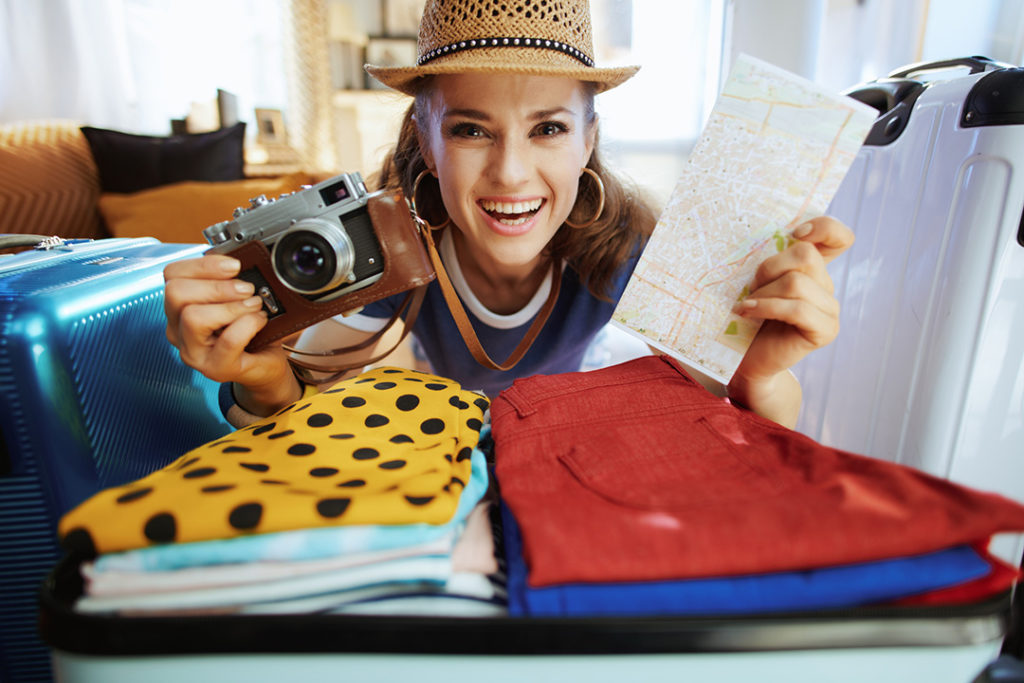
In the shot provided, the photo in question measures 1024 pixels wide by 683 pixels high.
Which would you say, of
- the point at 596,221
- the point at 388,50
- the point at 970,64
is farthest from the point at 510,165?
the point at 388,50

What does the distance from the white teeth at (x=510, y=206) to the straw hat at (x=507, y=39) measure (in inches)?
6.9

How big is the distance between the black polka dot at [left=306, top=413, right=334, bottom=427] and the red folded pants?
0.54ft

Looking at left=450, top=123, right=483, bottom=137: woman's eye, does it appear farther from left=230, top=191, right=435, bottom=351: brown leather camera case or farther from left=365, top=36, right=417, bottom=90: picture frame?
left=365, top=36, right=417, bottom=90: picture frame

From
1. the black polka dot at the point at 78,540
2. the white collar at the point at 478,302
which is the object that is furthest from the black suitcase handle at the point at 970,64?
Result: the black polka dot at the point at 78,540

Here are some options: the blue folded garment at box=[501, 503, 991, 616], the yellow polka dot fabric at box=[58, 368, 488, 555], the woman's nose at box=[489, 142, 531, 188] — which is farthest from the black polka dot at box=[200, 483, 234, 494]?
the woman's nose at box=[489, 142, 531, 188]

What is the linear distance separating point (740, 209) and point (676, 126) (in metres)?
2.10

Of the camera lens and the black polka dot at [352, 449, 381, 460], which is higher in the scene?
the camera lens

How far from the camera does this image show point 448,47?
2.15 feet

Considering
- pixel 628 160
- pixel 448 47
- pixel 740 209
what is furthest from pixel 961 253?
pixel 628 160

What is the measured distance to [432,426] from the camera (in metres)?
0.53

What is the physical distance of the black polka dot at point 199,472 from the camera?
39cm

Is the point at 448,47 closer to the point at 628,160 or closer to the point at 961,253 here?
the point at 961,253

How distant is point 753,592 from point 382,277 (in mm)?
470

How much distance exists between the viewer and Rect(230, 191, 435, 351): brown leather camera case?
0.59 meters
